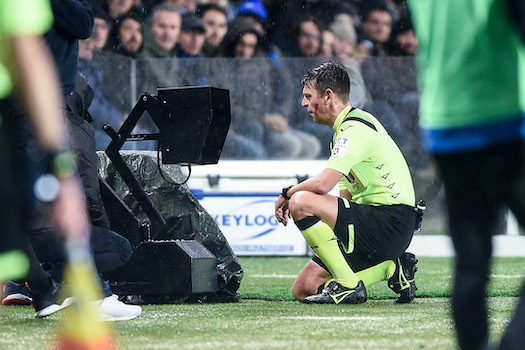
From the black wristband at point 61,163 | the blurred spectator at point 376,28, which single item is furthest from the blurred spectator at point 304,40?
the black wristband at point 61,163

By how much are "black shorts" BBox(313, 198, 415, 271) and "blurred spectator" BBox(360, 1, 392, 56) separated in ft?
19.4

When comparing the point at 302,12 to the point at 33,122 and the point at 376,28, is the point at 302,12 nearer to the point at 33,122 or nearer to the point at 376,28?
the point at 376,28

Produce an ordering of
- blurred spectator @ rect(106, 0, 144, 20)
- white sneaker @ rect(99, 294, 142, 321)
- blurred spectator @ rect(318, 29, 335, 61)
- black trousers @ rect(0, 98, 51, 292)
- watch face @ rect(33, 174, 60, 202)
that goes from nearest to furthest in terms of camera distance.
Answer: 1. black trousers @ rect(0, 98, 51, 292)
2. watch face @ rect(33, 174, 60, 202)
3. white sneaker @ rect(99, 294, 142, 321)
4. blurred spectator @ rect(106, 0, 144, 20)
5. blurred spectator @ rect(318, 29, 335, 61)

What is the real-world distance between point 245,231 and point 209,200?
1.55ft

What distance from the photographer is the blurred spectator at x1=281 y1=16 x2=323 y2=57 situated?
38.7ft

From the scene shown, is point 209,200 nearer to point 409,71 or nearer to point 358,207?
point 409,71

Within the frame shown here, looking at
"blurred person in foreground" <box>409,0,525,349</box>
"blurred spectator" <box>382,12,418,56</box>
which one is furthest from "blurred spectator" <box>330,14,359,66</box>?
"blurred person in foreground" <box>409,0,525,349</box>

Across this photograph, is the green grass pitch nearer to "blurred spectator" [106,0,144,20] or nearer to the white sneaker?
the white sneaker

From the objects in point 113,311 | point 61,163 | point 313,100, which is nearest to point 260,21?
point 313,100

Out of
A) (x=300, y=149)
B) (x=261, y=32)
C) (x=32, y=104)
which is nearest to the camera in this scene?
(x=32, y=104)

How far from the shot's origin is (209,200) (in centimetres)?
1085

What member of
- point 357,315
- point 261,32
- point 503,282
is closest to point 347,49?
point 261,32

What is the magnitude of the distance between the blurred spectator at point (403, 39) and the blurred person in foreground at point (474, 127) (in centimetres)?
862

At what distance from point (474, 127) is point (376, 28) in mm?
9732
